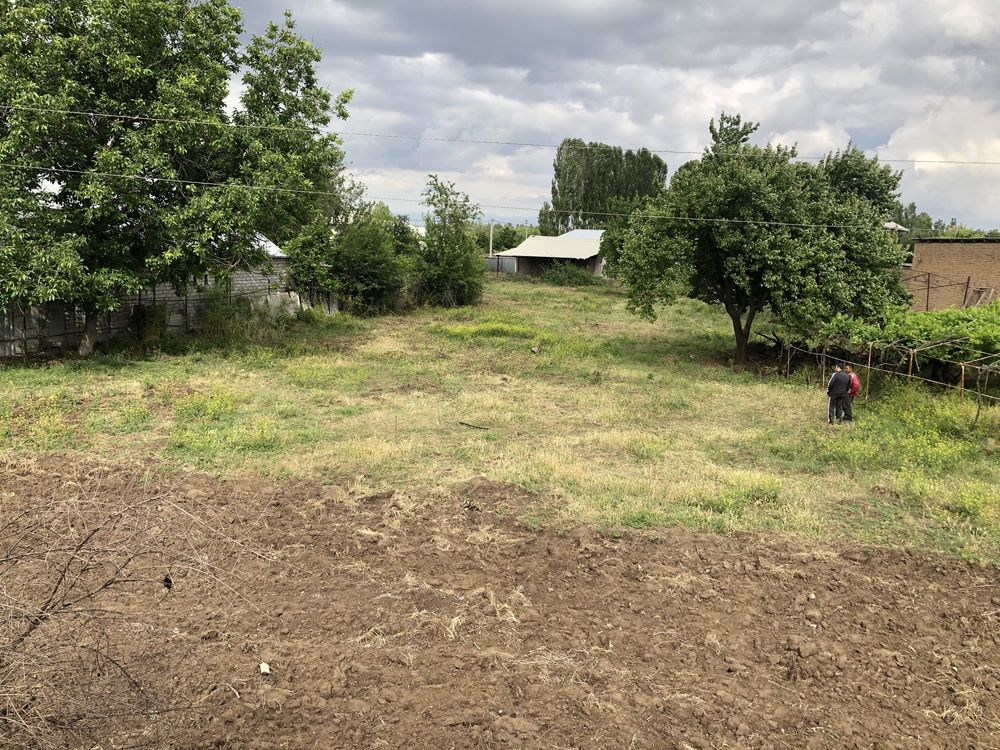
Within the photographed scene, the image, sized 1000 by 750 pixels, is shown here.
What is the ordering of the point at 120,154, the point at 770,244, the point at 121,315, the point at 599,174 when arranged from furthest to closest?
1. the point at 599,174
2. the point at 121,315
3. the point at 770,244
4. the point at 120,154

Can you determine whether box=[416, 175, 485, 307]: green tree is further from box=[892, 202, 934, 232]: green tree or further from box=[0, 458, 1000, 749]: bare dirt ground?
box=[892, 202, 934, 232]: green tree

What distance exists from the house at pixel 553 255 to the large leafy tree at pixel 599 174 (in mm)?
8062

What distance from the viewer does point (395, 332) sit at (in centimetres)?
2519

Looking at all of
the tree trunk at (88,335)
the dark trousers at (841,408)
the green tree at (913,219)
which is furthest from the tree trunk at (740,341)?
the green tree at (913,219)

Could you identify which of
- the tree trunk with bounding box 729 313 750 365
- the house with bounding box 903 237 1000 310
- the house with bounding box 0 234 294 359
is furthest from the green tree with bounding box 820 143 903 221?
the house with bounding box 0 234 294 359

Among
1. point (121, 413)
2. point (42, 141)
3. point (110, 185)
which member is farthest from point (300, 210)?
point (121, 413)

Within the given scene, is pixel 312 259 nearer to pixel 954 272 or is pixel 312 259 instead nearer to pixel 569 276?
pixel 954 272

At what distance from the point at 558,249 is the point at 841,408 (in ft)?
141

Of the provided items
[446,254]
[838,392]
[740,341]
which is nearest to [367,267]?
[446,254]

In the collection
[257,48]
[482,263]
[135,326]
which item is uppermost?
[257,48]

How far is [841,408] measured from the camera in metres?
13.2

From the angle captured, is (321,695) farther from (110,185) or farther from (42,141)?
(42,141)

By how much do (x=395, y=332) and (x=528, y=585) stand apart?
764 inches

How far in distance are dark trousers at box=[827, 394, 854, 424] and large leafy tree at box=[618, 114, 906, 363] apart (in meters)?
4.36
